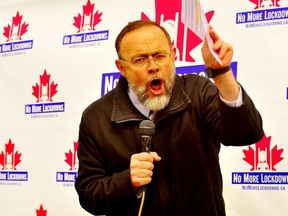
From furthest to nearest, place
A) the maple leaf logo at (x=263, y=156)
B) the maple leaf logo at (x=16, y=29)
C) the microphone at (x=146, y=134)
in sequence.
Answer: the maple leaf logo at (x=16, y=29)
the maple leaf logo at (x=263, y=156)
the microphone at (x=146, y=134)

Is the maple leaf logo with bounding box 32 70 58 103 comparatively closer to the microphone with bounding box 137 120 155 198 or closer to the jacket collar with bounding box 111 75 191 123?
the jacket collar with bounding box 111 75 191 123

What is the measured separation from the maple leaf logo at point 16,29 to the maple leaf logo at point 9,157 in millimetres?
571

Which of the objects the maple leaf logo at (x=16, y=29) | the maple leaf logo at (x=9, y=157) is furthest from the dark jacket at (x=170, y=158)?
the maple leaf logo at (x=16, y=29)

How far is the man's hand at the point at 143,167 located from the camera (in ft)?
3.77

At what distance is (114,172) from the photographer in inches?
54.5

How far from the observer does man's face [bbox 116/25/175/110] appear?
1.34m

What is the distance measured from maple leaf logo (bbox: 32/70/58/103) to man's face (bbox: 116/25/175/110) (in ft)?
3.61

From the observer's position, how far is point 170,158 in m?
1.34

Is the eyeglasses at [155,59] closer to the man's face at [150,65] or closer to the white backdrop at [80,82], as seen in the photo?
the man's face at [150,65]

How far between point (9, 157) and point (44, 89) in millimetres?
419

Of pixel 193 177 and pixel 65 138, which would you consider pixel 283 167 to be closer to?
pixel 193 177

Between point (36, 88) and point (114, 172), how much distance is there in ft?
4.07

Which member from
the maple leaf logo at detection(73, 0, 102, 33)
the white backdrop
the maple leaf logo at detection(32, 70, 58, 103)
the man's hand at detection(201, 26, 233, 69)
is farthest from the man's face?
the maple leaf logo at detection(32, 70, 58, 103)

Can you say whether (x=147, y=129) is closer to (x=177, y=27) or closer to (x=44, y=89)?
(x=177, y=27)
